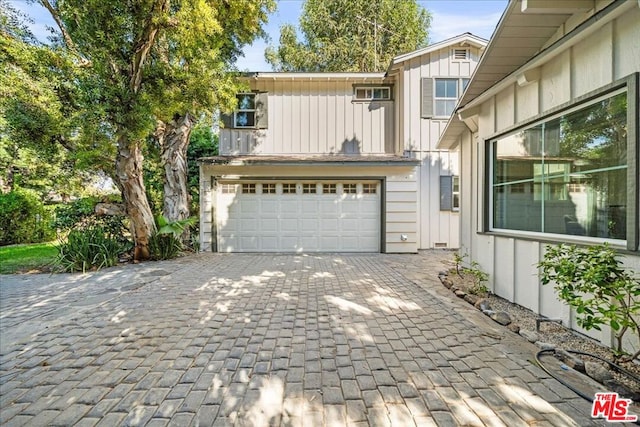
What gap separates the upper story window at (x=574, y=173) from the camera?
265cm

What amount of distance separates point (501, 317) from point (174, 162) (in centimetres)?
870

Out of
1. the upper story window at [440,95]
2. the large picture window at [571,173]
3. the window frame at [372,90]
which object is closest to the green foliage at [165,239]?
the window frame at [372,90]

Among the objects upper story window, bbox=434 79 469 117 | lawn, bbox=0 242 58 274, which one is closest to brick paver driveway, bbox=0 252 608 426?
lawn, bbox=0 242 58 274

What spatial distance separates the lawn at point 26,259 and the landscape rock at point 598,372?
358 inches

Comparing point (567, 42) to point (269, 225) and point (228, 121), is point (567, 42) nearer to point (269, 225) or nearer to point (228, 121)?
point (269, 225)

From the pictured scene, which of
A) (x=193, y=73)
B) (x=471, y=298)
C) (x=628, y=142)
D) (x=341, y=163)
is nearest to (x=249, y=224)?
(x=341, y=163)

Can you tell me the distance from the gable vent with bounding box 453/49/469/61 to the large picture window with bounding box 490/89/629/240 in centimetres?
640

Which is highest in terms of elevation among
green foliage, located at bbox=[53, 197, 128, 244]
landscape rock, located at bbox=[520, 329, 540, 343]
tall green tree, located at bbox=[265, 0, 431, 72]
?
tall green tree, located at bbox=[265, 0, 431, 72]

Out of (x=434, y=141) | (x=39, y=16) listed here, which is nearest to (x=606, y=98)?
(x=434, y=141)

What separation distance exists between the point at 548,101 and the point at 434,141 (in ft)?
19.4

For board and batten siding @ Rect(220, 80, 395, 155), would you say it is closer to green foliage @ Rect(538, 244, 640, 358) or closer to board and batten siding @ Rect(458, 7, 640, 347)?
board and batten siding @ Rect(458, 7, 640, 347)

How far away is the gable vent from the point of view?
30.2 feet

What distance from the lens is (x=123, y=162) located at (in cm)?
642

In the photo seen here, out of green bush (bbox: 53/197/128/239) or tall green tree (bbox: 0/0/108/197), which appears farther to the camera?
green bush (bbox: 53/197/128/239)
